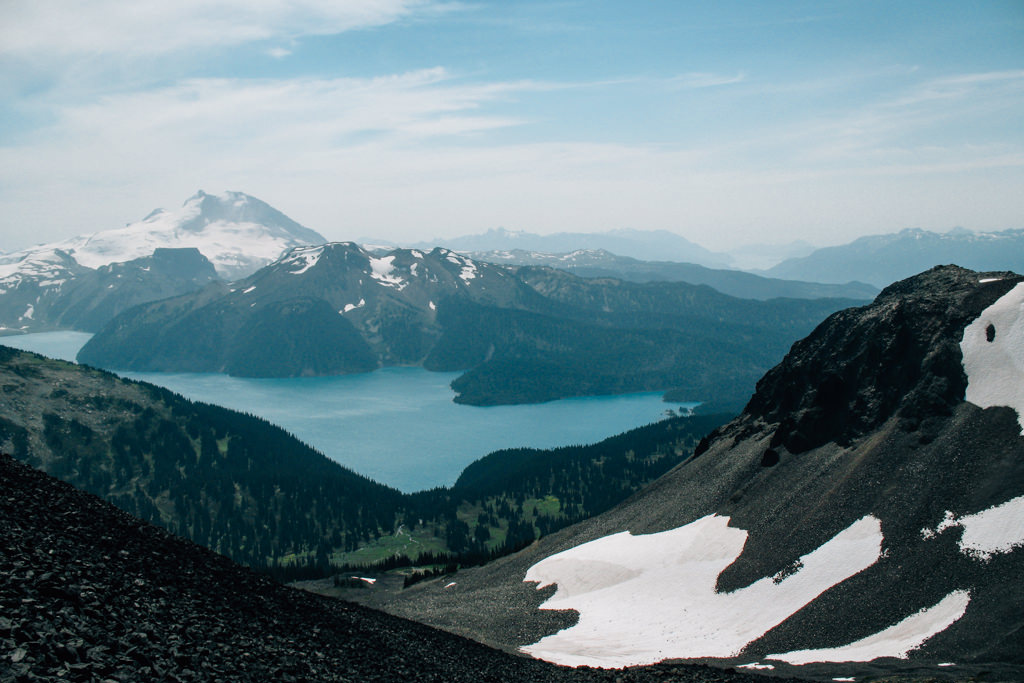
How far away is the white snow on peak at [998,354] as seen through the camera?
78688 millimetres

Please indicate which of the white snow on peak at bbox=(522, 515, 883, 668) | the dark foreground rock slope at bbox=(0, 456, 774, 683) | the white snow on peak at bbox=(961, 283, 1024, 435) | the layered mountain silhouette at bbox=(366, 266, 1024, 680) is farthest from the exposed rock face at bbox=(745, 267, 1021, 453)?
the dark foreground rock slope at bbox=(0, 456, 774, 683)

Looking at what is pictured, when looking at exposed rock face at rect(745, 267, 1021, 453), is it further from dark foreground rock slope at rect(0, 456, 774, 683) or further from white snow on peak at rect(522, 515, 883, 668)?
dark foreground rock slope at rect(0, 456, 774, 683)

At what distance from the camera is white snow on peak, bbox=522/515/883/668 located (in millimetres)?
67938

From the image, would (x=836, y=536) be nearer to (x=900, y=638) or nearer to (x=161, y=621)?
(x=900, y=638)

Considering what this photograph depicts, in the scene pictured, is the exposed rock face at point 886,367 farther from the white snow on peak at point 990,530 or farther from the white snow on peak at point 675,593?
the white snow on peak at point 990,530

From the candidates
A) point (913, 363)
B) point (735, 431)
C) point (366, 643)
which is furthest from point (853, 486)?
point (366, 643)

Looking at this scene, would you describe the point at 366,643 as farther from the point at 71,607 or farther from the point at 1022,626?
the point at 1022,626

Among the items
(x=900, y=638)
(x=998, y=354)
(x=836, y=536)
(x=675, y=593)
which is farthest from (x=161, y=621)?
(x=998, y=354)

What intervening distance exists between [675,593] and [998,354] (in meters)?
42.8

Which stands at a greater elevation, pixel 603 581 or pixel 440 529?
pixel 603 581

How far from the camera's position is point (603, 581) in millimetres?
89500

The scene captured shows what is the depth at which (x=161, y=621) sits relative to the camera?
107 feet

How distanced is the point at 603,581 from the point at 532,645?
18.7 metres

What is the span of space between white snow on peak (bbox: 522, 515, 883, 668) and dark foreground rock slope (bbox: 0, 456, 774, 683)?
743 inches
